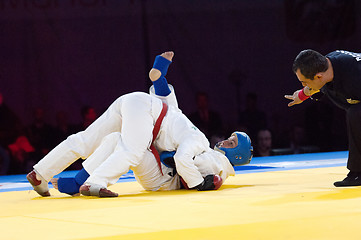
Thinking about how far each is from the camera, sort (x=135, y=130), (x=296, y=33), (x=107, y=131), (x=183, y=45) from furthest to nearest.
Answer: (x=296, y=33)
(x=183, y=45)
(x=107, y=131)
(x=135, y=130)

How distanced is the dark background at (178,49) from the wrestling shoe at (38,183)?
150 inches

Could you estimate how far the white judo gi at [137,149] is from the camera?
3.77m

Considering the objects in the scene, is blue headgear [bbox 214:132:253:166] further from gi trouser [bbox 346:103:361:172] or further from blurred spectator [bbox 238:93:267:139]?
blurred spectator [bbox 238:93:267:139]

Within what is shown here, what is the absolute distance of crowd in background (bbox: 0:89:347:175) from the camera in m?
7.48

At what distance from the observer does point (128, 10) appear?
8.06 meters

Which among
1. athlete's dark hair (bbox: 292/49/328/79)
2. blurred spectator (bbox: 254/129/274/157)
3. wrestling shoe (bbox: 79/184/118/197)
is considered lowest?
blurred spectator (bbox: 254/129/274/157)

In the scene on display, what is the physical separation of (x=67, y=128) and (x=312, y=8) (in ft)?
12.6

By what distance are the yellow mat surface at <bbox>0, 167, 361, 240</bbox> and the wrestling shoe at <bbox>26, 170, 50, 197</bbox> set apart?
0.06 m

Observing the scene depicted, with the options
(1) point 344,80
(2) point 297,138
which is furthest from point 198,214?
(2) point 297,138

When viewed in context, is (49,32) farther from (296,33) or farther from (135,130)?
(135,130)

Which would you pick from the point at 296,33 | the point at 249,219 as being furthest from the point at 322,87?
the point at 296,33

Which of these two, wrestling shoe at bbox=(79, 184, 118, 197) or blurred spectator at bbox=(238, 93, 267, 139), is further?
blurred spectator at bbox=(238, 93, 267, 139)

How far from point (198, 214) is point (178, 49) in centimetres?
582

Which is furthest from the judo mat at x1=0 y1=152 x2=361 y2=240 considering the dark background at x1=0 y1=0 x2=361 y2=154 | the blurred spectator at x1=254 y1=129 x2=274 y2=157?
the blurred spectator at x1=254 y1=129 x2=274 y2=157
